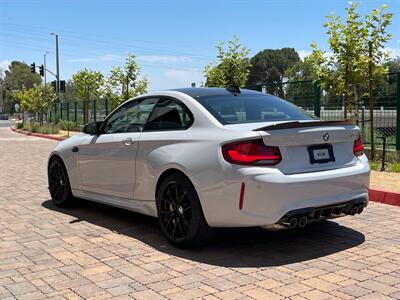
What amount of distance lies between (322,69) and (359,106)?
4.38 ft

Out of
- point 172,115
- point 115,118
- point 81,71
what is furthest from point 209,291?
point 81,71

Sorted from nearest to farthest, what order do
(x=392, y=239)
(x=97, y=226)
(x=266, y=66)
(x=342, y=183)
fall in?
(x=342, y=183)
(x=392, y=239)
(x=97, y=226)
(x=266, y=66)

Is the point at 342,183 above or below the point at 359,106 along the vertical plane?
below

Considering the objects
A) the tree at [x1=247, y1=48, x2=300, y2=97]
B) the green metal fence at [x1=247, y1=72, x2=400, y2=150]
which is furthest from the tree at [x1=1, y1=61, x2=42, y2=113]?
the green metal fence at [x1=247, y1=72, x2=400, y2=150]

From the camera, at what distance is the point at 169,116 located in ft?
18.7

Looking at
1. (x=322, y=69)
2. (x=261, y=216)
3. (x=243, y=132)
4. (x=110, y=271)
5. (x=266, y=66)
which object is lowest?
(x=110, y=271)

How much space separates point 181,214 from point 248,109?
1345 mm

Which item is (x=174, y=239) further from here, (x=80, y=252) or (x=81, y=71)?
(x=81, y=71)

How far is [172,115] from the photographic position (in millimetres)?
5660

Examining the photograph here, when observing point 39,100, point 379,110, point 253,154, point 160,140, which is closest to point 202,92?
point 160,140

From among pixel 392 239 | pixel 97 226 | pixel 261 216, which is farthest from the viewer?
pixel 97 226

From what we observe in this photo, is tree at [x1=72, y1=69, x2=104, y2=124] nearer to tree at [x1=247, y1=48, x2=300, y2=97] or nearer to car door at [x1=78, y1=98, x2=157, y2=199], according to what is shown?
car door at [x1=78, y1=98, x2=157, y2=199]

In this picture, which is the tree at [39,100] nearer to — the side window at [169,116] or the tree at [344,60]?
the tree at [344,60]

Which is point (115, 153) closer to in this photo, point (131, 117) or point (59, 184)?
point (131, 117)
